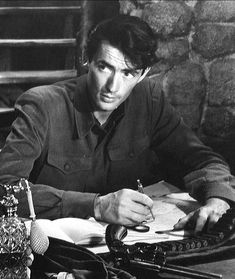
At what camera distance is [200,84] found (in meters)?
3.17

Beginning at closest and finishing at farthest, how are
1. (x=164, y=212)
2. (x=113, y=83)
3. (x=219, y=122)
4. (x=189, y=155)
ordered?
(x=164, y=212) < (x=113, y=83) < (x=189, y=155) < (x=219, y=122)

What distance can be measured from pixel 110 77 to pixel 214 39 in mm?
925

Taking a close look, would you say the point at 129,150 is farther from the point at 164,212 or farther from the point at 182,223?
the point at 182,223

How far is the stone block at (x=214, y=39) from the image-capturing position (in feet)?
10.2

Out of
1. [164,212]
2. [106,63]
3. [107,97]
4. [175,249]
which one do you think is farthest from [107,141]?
[175,249]

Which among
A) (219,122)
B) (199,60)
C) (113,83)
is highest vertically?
(113,83)

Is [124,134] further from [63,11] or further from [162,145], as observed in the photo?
[63,11]

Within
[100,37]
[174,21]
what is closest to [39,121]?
[100,37]

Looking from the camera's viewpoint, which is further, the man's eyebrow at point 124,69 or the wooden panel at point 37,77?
the wooden panel at point 37,77

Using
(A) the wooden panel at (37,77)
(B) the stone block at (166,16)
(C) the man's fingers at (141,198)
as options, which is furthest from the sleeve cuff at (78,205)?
(A) the wooden panel at (37,77)

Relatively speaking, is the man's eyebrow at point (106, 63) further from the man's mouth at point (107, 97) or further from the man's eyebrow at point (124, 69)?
the man's mouth at point (107, 97)

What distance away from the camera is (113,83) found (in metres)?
2.40

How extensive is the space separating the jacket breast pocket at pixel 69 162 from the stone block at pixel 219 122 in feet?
2.85

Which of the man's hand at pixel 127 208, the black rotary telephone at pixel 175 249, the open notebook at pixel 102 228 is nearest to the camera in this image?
the black rotary telephone at pixel 175 249
